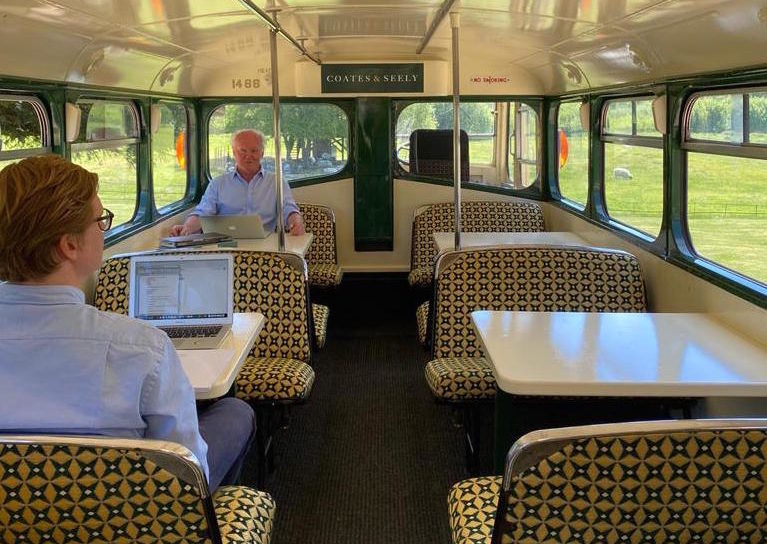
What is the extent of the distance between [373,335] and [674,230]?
281 centimetres

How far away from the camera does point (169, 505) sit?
1.72m

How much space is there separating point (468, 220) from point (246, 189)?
175 cm

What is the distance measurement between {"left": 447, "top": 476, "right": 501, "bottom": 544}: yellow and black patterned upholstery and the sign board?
493 cm

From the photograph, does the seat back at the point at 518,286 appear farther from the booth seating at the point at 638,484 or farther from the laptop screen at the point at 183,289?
the booth seating at the point at 638,484

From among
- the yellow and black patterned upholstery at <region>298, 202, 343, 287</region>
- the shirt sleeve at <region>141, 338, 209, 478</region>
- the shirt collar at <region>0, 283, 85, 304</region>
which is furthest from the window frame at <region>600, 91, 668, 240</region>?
the shirt collar at <region>0, 283, 85, 304</region>

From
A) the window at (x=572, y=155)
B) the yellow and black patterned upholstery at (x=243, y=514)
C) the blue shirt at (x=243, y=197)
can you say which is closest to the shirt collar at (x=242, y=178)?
the blue shirt at (x=243, y=197)

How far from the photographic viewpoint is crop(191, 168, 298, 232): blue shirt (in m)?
6.01

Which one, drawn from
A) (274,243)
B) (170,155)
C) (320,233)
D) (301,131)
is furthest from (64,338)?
(301,131)

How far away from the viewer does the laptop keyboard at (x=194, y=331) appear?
9.56 feet

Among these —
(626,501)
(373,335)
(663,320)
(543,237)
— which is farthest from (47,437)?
(373,335)

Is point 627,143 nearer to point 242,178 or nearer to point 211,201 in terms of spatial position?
point 242,178

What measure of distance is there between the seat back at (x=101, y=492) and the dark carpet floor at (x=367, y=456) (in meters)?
1.58

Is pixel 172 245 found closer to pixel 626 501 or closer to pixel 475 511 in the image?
pixel 475 511

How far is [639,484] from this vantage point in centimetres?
164
